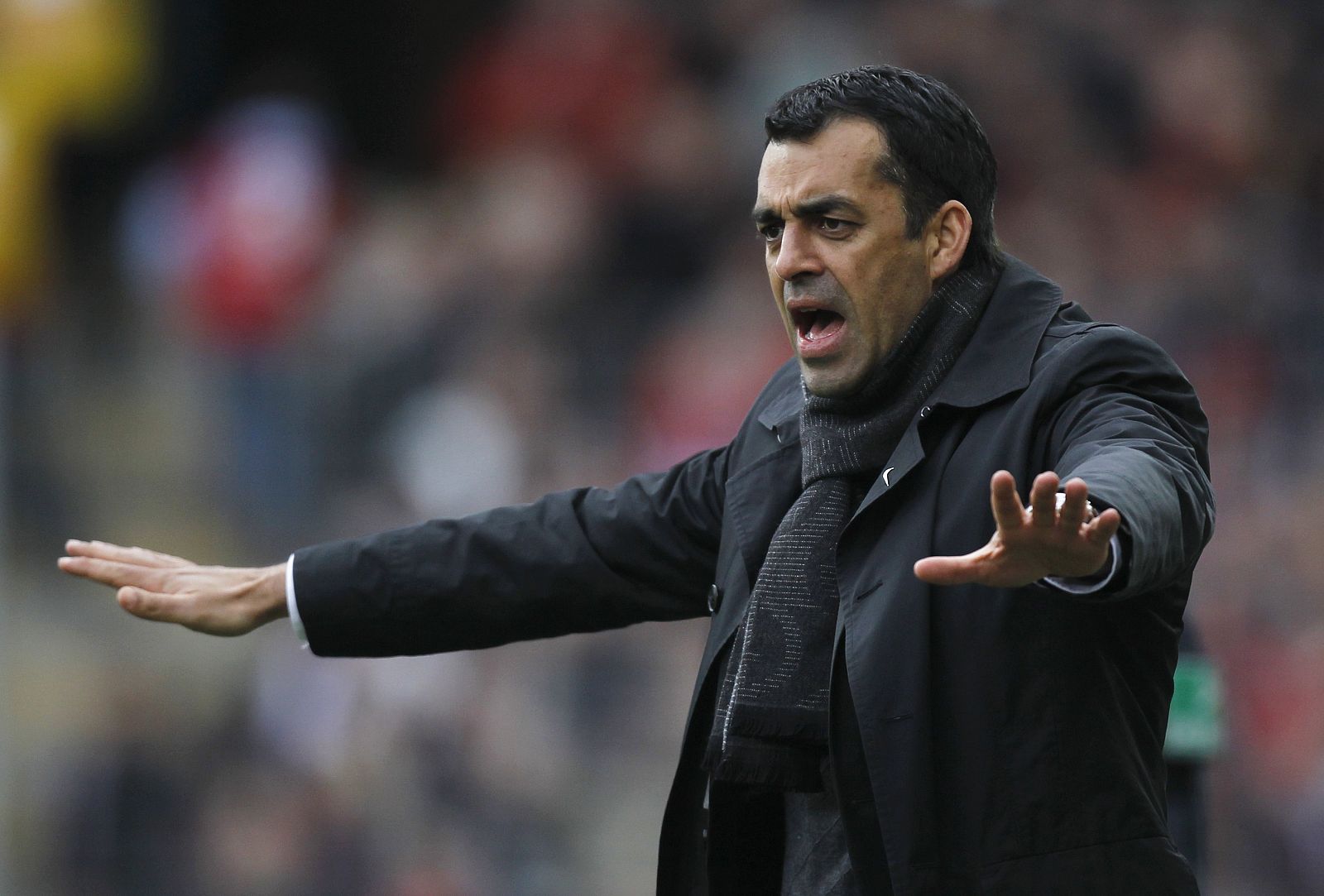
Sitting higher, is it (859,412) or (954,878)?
(859,412)

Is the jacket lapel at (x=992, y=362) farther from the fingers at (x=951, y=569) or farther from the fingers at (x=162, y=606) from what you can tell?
the fingers at (x=162, y=606)

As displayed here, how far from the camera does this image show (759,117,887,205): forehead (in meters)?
3.10

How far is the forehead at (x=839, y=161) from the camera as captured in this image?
10.2 ft

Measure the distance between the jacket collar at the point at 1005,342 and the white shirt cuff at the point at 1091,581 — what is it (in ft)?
1.57

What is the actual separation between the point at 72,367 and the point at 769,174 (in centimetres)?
678

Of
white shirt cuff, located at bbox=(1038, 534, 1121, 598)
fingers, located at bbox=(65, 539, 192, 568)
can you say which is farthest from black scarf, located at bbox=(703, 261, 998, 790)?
Result: fingers, located at bbox=(65, 539, 192, 568)

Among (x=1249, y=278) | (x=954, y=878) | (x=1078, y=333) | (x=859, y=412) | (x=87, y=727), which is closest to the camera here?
(x=954, y=878)

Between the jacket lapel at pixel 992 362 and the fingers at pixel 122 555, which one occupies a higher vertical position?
the jacket lapel at pixel 992 362

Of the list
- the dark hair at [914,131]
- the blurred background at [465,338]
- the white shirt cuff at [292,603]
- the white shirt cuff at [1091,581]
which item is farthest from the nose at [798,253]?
the blurred background at [465,338]

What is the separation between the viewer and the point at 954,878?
8.81ft

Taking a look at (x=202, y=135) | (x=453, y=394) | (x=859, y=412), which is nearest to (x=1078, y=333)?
(x=859, y=412)

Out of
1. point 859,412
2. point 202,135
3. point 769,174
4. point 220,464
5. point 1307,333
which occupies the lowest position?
point 859,412

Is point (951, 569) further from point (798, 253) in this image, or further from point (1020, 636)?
point (798, 253)

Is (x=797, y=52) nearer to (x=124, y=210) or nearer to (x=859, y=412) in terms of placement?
(x=124, y=210)
